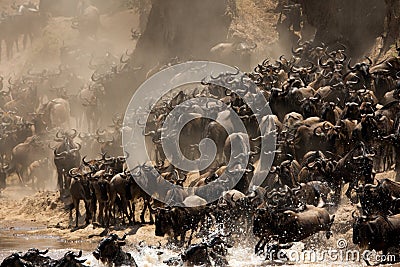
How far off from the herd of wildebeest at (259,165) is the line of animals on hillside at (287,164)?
25mm

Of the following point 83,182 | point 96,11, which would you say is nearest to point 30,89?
point 96,11

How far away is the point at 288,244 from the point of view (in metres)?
15.8

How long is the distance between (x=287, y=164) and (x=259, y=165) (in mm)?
1500

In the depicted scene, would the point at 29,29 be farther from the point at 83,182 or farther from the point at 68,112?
the point at 83,182

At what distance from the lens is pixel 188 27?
1380 inches

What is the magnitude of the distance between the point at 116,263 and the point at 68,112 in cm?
2053

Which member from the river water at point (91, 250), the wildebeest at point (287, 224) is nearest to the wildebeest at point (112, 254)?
the river water at point (91, 250)

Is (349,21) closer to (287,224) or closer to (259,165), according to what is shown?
(259,165)

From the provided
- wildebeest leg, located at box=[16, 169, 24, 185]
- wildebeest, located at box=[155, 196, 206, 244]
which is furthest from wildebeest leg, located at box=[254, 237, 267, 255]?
wildebeest leg, located at box=[16, 169, 24, 185]

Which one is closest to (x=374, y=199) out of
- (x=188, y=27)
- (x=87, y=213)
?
(x=87, y=213)

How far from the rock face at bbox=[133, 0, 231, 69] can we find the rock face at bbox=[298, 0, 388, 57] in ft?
13.4

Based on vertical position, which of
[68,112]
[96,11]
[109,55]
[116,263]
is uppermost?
[96,11]

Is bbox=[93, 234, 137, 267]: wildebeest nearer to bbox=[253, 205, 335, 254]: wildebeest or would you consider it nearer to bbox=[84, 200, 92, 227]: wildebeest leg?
bbox=[253, 205, 335, 254]: wildebeest

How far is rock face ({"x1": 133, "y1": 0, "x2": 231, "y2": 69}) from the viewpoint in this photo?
3462 centimetres
